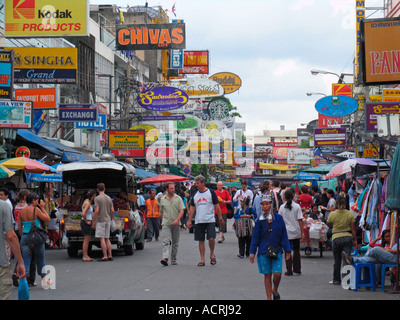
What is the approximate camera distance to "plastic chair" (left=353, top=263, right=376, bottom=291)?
37.8ft

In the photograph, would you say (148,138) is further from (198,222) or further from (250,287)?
(250,287)

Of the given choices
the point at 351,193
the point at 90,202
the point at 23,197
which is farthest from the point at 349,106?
the point at 23,197

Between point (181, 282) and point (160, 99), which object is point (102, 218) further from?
point (160, 99)

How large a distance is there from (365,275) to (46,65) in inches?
596

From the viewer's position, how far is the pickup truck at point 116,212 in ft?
57.6

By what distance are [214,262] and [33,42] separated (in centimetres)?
1951

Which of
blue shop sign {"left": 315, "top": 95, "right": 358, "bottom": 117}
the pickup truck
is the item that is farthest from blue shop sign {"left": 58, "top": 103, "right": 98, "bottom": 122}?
blue shop sign {"left": 315, "top": 95, "right": 358, "bottom": 117}

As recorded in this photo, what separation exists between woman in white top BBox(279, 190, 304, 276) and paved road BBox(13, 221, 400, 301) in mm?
255

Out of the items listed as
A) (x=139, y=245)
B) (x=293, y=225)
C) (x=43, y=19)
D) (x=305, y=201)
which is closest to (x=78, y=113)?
(x=43, y=19)

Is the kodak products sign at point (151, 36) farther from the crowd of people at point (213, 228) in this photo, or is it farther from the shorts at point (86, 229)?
the shorts at point (86, 229)

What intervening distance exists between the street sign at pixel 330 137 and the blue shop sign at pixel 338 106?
553cm

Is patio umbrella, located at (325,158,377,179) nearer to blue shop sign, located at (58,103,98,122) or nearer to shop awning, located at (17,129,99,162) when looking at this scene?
shop awning, located at (17,129,99,162)

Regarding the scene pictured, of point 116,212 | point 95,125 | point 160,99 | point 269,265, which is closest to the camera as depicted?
point 269,265

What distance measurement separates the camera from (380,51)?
16.1 metres
